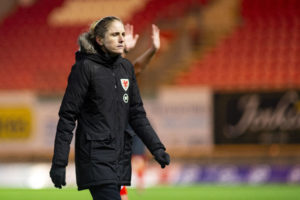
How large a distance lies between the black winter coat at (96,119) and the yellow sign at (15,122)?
41.6ft

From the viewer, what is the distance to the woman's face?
5.02m

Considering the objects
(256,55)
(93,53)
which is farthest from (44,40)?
(93,53)

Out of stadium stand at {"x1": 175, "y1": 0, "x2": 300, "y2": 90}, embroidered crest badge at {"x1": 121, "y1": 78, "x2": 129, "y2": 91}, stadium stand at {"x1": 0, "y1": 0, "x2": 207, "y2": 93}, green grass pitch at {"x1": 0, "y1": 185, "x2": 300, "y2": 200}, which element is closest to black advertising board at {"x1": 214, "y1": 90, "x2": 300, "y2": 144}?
stadium stand at {"x1": 175, "y1": 0, "x2": 300, "y2": 90}

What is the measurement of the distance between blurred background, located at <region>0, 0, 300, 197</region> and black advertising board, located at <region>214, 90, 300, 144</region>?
0.02m

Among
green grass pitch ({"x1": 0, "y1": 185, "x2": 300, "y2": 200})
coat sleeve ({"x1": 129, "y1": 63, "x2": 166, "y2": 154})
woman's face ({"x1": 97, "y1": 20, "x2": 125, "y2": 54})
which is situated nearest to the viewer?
woman's face ({"x1": 97, "y1": 20, "x2": 125, "y2": 54})

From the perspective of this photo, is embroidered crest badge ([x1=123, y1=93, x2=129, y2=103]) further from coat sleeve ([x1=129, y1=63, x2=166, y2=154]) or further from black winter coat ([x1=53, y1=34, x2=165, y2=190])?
coat sleeve ([x1=129, y1=63, x2=166, y2=154])

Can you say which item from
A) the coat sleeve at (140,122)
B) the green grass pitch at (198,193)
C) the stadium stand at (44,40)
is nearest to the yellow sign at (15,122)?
the stadium stand at (44,40)

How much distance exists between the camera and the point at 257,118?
52.5ft

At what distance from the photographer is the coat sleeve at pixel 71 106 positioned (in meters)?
4.86

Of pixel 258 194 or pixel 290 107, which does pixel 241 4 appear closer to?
pixel 290 107

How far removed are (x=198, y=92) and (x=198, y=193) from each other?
4005mm

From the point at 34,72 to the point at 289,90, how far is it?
7.56 metres

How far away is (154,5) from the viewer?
2320cm

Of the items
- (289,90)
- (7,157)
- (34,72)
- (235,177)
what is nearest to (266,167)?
(235,177)
